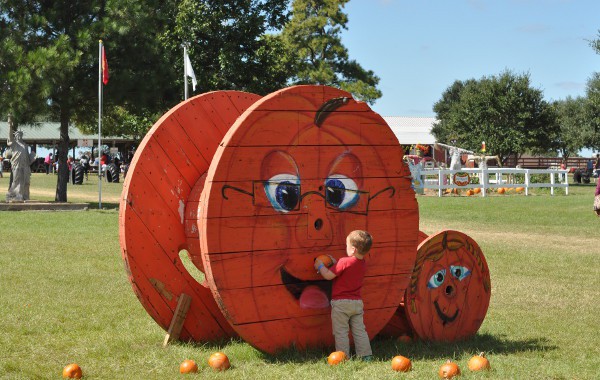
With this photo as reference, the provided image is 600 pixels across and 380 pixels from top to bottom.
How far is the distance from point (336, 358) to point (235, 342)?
1252mm

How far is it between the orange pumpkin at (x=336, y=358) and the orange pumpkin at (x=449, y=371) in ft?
2.57

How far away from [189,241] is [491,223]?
14.5 m

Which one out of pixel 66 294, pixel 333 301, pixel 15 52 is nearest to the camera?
pixel 333 301

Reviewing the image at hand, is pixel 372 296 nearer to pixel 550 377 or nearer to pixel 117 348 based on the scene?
pixel 550 377

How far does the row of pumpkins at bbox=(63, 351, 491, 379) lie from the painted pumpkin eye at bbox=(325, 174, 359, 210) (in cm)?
121

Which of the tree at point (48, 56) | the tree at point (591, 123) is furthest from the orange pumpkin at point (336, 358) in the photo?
the tree at point (591, 123)

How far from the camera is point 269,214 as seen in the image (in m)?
6.76

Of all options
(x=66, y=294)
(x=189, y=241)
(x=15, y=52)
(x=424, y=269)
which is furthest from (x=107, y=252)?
(x=15, y=52)

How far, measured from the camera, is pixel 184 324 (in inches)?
297

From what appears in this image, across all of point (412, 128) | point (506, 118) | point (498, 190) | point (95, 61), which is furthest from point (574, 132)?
point (95, 61)

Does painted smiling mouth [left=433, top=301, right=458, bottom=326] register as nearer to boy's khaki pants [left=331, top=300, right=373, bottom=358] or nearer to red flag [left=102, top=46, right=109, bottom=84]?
boy's khaki pants [left=331, top=300, right=373, bottom=358]

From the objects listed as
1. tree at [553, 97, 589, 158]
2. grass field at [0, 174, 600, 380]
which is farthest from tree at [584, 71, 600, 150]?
grass field at [0, 174, 600, 380]

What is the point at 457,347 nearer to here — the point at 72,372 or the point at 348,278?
the point at 348,278

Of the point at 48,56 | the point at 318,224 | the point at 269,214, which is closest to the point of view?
the point at 269,214
